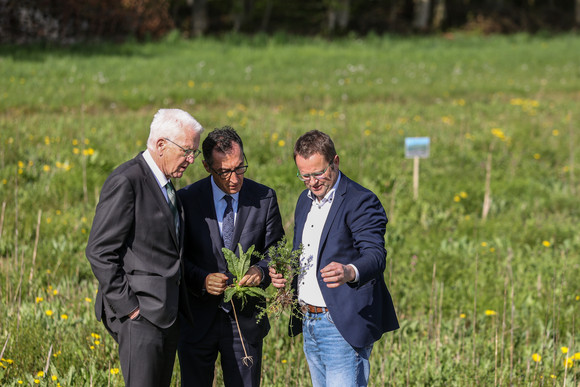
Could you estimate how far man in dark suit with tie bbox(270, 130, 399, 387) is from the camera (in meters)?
2.89

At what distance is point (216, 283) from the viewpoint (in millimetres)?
3006

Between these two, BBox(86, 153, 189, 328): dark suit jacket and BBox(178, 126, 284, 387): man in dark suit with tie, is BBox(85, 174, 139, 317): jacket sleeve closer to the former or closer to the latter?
→ BBox(86, 153, 189, 328): dark suit jacket

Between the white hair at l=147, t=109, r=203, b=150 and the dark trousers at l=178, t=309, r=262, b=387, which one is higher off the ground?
the white hair at l=147, t=109, r=203, b=150

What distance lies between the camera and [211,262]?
10.4ft

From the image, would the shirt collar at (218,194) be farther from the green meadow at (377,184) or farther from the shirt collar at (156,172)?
the green meadow at (377,184)

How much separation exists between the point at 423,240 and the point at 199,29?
Answer: 21892 mm

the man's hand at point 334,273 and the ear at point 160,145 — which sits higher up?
the ear at point 160,145

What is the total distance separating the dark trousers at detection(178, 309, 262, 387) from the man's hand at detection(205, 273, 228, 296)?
0.72ft

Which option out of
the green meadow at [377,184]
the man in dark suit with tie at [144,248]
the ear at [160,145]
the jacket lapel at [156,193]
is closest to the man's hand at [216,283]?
the man in dark suit with tie at [144,248]

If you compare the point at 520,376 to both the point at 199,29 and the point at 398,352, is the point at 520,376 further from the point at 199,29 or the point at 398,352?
the point at 199,29

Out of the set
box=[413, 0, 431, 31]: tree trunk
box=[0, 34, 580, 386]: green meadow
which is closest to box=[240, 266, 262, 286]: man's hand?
box=[0, 34, 580, 386]: green meadow

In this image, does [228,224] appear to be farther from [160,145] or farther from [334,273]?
[334,273]

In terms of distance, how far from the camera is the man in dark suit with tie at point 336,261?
114 inches

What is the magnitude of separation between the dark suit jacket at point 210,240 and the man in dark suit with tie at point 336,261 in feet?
0.77
